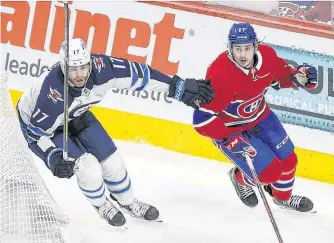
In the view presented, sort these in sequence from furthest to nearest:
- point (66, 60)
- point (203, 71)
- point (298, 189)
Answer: point (203, 71), point (298, 189), point (66, 60)

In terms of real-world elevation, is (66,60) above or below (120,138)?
above

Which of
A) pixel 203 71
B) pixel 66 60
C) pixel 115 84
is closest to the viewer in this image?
pixel 66 60

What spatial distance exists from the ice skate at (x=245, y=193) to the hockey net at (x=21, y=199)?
118 centimetres

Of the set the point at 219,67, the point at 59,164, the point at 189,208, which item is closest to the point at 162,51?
A: the point at 189,208

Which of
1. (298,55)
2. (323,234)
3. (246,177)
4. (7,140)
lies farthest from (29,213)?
(298,55)

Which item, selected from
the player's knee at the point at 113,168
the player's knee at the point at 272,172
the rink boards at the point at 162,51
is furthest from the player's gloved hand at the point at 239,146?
the rink boards at the point at 162,51

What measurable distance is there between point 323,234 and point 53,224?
1.49 m

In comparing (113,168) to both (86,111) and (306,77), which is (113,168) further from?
(306,77)

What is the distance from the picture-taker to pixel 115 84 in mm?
4016

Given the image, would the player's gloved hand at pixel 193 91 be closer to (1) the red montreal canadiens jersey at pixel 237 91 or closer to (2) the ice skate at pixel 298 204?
(1) the red montreal canadiens jersey at pixel 237 91

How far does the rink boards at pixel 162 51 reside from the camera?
17.6 ft

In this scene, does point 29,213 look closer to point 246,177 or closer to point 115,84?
point 115,84

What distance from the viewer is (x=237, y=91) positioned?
4.04 meters

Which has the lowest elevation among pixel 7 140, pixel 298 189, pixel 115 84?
pixel 298 189
